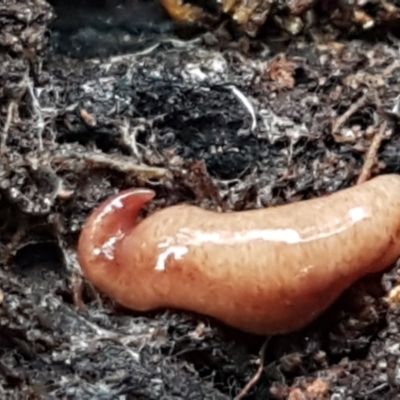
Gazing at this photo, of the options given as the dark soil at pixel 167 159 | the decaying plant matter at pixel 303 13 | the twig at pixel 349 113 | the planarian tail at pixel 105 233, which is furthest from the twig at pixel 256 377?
the decaying plant matter at pixel 303 13

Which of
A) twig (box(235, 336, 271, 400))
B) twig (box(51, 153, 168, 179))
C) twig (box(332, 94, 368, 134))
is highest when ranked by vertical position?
twig (box(332, 94, 368, 134))

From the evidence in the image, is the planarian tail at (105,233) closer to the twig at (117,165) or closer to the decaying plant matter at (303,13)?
the twig at (117,165)

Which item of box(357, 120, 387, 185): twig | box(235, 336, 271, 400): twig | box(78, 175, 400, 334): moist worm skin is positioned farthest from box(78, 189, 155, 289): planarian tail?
box(357, 120, 387, 185): twig

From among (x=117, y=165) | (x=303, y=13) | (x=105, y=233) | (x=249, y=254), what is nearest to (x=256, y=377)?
(x=249, y=254)

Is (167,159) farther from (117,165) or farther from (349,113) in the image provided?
(349,113)

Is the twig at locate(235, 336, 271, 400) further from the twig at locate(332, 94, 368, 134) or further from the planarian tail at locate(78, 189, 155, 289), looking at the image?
the twig at locate(332, 94, 368, 134)

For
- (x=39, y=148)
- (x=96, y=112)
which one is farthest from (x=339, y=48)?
(x=39, y=148)

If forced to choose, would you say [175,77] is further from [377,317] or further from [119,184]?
[377,317]
